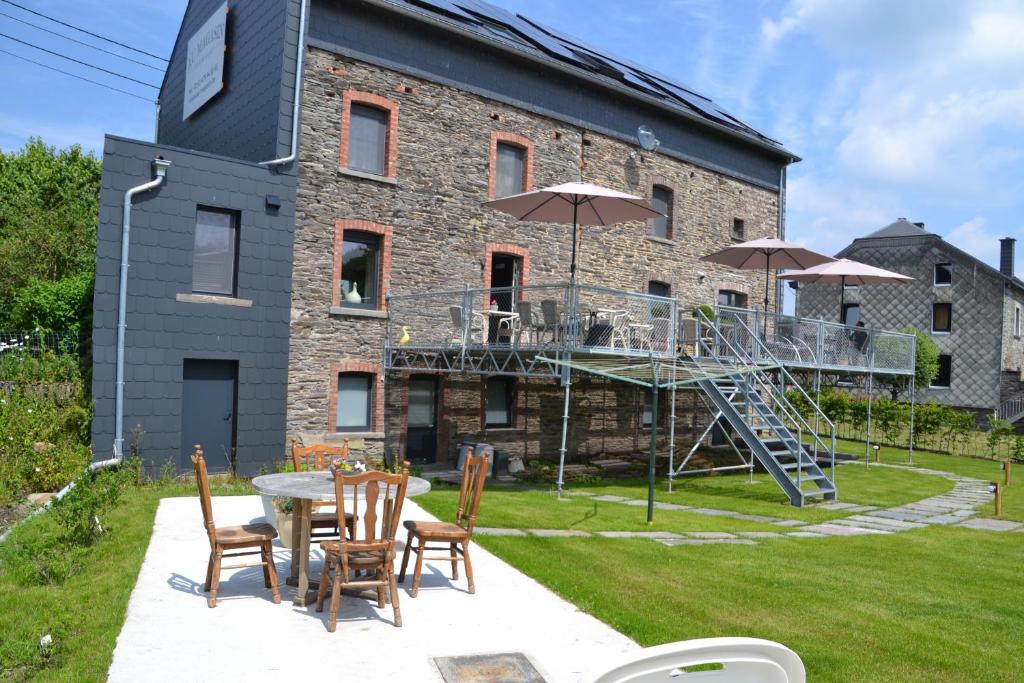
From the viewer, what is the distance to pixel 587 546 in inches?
323

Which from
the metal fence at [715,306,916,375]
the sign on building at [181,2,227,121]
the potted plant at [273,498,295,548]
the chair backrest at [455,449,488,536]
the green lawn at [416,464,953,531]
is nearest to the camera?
the chair backrest at [455,449,488,536]

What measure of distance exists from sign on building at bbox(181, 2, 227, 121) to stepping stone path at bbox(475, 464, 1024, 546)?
1100cm

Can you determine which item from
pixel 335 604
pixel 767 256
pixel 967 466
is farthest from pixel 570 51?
pixel 335 604

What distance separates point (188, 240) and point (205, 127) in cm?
537

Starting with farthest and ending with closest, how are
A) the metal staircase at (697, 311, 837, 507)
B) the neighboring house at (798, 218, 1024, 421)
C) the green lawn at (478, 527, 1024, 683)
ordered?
the neighboring house at (798, 218, 1024, 421) → the metal staircase at (697, 311, 837, 507) → the green lawn at (478, 527, 1024, 683)

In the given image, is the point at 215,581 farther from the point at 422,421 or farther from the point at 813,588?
the point at 422,421

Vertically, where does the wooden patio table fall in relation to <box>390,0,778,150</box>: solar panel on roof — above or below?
below

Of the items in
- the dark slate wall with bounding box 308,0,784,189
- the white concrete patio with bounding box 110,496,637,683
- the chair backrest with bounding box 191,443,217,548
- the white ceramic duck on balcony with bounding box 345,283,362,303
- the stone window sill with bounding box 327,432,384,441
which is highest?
the dark slate wall with bounding box 308,0,784,189

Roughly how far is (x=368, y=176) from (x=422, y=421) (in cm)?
479

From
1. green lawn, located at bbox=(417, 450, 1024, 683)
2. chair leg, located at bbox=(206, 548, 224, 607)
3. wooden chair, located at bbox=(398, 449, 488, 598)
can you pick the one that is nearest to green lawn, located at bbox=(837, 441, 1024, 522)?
green lawn, located at bbox=(417, 450, 1024, 683)

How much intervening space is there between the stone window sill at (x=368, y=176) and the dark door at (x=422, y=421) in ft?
12.3

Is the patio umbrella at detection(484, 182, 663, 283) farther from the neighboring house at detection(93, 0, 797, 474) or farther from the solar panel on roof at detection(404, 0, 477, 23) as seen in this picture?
the solar panel on roof at detection(404, 0, 477, 23)

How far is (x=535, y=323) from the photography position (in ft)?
43.3

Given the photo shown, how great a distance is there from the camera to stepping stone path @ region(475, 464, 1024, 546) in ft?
29.5
